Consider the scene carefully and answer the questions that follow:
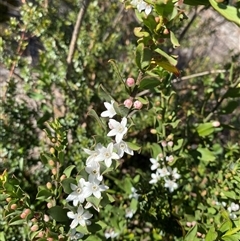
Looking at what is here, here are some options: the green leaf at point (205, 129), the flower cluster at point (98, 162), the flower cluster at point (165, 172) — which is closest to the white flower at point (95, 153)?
the flower cluster at point (98, 162)

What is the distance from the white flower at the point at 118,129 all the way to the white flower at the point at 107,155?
26 millimetres

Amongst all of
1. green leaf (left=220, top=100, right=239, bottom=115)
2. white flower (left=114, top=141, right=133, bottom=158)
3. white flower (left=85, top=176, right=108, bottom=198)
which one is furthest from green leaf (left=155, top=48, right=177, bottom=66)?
green leaf (left=220, top=100, right=239, bottom=115)

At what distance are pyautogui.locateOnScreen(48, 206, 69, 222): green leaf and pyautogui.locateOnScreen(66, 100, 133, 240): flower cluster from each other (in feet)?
0.13

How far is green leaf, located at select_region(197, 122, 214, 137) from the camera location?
6.03ft

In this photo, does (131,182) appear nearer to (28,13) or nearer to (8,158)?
(8,158)

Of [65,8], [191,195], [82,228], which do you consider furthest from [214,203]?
[65,8]

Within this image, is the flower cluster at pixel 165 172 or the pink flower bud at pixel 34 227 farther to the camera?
the flower cluster at pixel 165 172

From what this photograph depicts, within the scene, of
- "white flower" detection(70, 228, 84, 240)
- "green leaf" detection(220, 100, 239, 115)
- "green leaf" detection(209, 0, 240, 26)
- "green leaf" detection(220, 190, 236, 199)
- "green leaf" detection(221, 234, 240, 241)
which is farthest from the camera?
"green leaf" detection(220, 100, 239, 115)

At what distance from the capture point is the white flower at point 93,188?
46.5 inches

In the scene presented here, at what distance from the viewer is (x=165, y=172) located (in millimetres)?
1698

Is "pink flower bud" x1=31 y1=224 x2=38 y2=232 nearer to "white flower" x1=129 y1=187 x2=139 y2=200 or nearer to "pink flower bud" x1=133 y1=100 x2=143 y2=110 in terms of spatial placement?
"pink flower bud" x1=133 y1=100 x2=143 y2=110

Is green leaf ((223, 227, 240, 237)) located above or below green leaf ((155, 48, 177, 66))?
below

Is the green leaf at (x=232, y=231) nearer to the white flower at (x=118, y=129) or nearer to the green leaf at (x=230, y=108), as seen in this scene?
the white flower at (x=118, y=129)

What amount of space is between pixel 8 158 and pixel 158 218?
2.35ft
